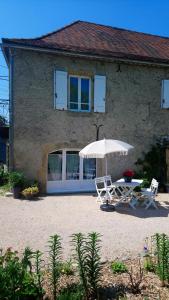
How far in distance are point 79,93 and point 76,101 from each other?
356 millimetres

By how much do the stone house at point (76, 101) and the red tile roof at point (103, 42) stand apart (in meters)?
0.05

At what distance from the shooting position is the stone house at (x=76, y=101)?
35.1 feet

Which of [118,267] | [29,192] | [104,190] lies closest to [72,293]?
[118,267]

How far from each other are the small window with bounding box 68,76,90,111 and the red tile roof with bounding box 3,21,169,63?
3.80 ft

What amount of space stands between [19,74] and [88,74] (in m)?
2.73

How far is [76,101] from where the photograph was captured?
1164 centimetres

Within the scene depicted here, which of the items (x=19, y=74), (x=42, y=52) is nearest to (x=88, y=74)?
(x=42, y=52)

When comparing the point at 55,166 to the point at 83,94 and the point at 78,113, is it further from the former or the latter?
the point at 83,94

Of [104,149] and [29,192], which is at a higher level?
[104,149]

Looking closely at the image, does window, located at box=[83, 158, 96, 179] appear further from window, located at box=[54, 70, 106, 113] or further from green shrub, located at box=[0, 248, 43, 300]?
green shrub, located at box=[0, 248, 43, 300]

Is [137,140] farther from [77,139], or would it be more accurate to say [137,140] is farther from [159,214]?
[159,214]

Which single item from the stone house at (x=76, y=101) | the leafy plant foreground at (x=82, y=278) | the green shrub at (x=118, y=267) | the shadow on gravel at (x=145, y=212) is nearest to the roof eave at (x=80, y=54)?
the stone house at (x=76, y=101)

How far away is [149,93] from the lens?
40.9ft

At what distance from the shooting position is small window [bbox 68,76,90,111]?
11.6 meters
